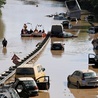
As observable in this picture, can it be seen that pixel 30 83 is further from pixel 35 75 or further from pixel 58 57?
pixel 58 57

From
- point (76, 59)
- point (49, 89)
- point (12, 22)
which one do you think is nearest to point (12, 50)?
point (76, 59)

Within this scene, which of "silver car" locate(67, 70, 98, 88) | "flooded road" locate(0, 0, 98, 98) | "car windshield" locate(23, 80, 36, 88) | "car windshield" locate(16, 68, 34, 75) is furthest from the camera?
"silver car" locate(67, 70, 98, 88)

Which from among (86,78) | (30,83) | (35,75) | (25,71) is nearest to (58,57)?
(86,78)

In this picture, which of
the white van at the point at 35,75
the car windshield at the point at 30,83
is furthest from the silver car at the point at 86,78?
the car windshield at the point at 30,83

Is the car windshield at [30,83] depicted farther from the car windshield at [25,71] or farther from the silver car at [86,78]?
the silver car at [86,78]

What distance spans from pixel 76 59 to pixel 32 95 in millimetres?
20406

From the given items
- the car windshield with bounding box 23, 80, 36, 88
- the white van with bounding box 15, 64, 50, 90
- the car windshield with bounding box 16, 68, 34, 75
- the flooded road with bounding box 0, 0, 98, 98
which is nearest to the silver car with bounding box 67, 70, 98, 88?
the flooded road with bounding box 0, 0, 98, 98

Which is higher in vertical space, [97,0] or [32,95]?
[97,0]

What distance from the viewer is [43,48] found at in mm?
54312

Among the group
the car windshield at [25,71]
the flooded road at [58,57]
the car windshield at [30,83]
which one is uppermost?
the car windshield at [25,71]

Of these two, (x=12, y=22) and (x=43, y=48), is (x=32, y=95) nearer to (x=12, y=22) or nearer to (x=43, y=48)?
(x=43, y=48)

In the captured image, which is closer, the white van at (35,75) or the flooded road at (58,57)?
the white van at (35,75)

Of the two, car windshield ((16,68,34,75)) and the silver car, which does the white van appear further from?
the silver car

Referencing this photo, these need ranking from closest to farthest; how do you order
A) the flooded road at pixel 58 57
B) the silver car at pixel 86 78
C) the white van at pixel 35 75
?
the white van at pixel 35 75 < the flooded road at pixel 58 57 < the silver car at pixel 86 78
